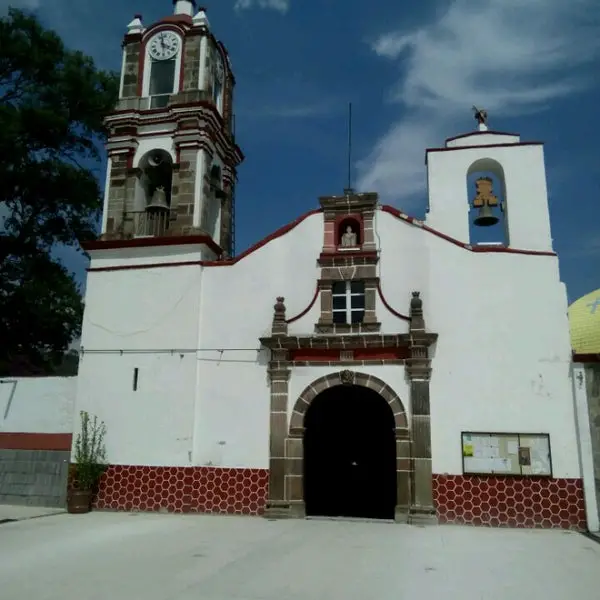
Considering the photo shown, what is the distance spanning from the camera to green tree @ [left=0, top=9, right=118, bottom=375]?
57.0ft

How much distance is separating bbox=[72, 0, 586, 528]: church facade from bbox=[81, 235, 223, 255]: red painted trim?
38 millimetres

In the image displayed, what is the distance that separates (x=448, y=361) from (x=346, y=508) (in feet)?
12.7

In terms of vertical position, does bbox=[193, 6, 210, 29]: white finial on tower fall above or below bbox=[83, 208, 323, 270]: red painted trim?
above

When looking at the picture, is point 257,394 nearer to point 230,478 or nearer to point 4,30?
point 230,478

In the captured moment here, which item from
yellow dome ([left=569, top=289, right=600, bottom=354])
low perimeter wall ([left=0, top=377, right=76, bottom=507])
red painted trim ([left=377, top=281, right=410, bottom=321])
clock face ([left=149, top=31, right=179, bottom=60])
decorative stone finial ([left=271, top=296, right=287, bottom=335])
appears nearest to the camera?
red painted trim ([left=377, top=281, right=410, bottom=321])

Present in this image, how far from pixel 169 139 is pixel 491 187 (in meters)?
6.71

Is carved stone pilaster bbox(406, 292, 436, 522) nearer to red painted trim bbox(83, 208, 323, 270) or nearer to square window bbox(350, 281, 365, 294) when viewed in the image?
square window bbox(350, 281, 365, 294)

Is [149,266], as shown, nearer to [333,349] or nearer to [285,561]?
[333,349]

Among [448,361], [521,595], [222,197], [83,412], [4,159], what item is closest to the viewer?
[521,595]

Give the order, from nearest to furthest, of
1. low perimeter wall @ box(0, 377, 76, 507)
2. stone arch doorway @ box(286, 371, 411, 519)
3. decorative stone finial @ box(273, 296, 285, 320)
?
decorative stone finial @ box(273, 296, 285, 320) → low perimeter wall @ box(0, 377, 76, 507) → stone arch doorway @ box(286, 371, 411, 519)

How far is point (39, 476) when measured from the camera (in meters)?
11.8

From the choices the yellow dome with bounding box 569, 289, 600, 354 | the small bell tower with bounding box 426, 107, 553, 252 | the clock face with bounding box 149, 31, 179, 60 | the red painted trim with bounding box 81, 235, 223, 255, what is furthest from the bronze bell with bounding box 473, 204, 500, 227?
the clock face with bounding box 149, 31, 179, 60

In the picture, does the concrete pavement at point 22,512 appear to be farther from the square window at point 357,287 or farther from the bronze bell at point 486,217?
the bronze bell at point 486,217

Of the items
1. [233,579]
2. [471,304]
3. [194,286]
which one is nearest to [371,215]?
[471,304]
